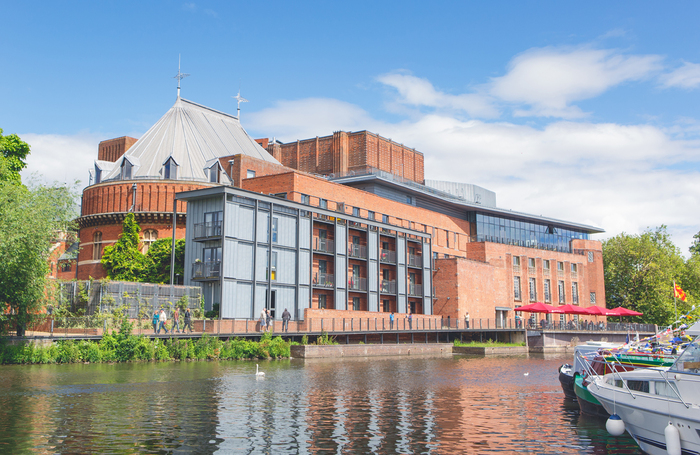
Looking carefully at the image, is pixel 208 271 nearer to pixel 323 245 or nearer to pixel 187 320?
pixel 187 320

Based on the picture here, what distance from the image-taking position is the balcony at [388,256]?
184 feet

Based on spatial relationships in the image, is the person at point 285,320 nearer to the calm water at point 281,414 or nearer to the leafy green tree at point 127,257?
the calm water at point 281,414

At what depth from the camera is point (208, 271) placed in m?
42.0

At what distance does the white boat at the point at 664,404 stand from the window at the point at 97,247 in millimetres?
51683

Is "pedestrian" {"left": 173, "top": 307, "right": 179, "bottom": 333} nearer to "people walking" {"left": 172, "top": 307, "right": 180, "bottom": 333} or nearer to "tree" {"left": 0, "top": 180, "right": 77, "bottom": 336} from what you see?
"people walking" {"left": 172, "top": 307, "right": 180, "bottom": 333}

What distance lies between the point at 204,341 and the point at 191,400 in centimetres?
1611

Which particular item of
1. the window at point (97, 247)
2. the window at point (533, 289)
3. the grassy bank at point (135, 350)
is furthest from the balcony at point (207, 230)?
the window at point (533, 289)

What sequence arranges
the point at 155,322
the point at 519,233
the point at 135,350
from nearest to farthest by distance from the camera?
the point at 135,350, the point at 155,322, the point at 519,233

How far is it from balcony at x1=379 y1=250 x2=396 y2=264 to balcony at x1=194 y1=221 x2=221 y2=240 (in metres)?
17.5

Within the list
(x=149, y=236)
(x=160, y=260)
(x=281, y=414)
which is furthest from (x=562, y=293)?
(x=281, y=414)

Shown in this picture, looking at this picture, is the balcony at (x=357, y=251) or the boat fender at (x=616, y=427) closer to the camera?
the boat fender at (x=616, y=427)

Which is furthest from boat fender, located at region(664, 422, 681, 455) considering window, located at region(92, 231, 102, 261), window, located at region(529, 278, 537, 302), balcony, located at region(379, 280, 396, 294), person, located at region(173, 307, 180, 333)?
window, located at region(529, 278, 537, 302)

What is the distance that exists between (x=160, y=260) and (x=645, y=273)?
60.3 meters

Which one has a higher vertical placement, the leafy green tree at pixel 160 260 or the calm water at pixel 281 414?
the leafy green tree at pixel 160 260
